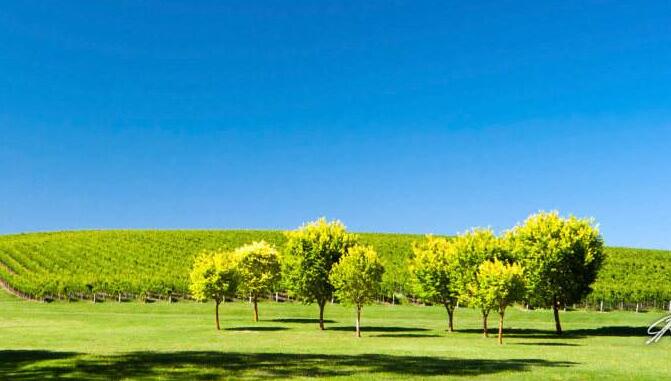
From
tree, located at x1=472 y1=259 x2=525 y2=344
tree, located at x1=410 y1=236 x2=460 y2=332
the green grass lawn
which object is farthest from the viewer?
tree, located at x1=410 y1=236 x2=460 y2=332

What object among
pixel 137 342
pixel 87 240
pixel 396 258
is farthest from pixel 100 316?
pixel 87 240

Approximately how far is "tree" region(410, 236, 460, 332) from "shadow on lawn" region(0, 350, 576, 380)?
26657 millimetres

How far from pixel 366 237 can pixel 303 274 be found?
9443cm

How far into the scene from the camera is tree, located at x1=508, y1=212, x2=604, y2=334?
213 ft

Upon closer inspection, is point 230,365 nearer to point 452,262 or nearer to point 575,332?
point 452,262

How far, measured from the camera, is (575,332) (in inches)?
2475

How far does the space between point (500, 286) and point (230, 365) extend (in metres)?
27.0

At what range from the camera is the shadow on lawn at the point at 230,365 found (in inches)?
1135

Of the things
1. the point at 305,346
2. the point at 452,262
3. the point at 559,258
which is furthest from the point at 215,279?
the point at 559,258

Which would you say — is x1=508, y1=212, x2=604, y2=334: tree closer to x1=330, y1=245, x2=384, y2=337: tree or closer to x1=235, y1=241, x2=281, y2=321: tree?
x1=330, y1=245, x2=384, y2=337: tree

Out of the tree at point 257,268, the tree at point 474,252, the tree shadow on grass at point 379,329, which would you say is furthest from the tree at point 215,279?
the tree at point 474,252

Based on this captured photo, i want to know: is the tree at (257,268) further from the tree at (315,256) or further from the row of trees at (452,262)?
the tree at (315,256)

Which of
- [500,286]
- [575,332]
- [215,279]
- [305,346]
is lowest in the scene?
[575,332]

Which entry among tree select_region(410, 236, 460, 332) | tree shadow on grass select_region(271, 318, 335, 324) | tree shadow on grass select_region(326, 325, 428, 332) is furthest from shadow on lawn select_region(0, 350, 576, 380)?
tree shadow on grass select_region(271, 318, 335, 324)
